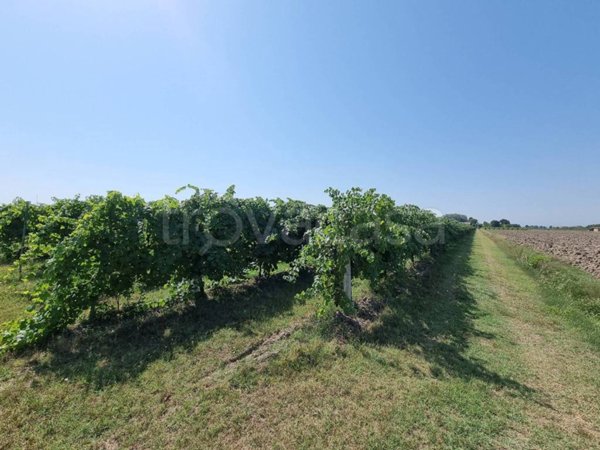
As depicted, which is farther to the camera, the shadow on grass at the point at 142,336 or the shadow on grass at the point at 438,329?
the shadow on grass at the point at 438,329

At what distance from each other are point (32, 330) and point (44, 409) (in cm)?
216

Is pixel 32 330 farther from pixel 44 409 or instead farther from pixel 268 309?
pixel 268 309

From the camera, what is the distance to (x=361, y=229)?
6863 mm

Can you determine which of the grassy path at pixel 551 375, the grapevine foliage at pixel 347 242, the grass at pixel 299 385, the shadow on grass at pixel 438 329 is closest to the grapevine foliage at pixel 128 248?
the grass at pixel 299 385

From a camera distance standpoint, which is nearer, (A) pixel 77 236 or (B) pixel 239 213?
(A) pixel 77 236

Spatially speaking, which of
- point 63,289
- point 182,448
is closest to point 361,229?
point 182,448

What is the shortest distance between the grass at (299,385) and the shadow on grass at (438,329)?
0.04m

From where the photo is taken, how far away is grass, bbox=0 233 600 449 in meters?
3.30

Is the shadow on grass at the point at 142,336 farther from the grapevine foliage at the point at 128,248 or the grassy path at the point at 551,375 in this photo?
the grassy path at the point at 551,375

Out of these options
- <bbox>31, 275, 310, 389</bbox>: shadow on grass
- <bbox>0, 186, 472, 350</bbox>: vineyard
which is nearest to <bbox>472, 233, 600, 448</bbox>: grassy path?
<bbox>0, 186, 472, 350</bbox>: vineyard

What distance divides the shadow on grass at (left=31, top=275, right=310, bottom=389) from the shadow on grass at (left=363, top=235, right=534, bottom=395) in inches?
108

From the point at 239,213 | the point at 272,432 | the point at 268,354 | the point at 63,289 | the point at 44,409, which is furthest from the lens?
the point at 239,213

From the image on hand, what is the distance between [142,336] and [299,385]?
142 inches

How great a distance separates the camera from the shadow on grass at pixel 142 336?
181 inches
